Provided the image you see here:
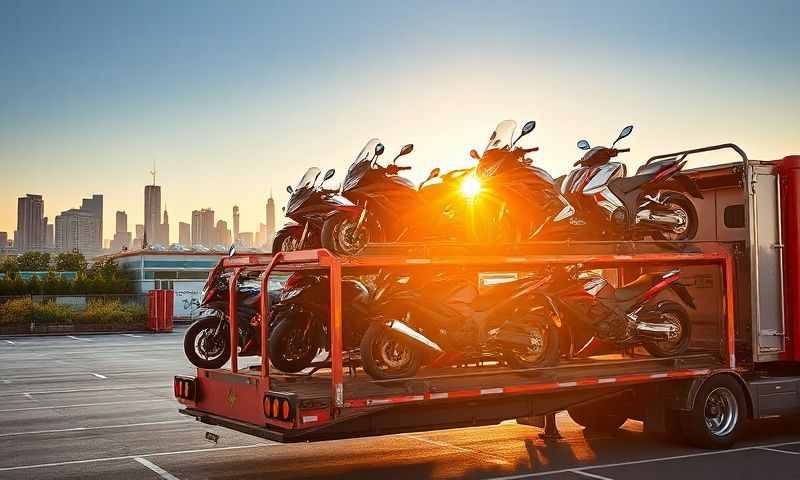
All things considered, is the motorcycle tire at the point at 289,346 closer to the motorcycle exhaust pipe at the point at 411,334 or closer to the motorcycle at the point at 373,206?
the motorcycle at the point at 373,206

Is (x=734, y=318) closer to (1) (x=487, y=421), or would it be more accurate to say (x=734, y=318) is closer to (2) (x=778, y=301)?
(2) (x=778, y=301)

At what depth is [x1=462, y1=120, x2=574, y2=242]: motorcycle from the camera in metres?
9.86

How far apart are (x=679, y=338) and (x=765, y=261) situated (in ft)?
4.35

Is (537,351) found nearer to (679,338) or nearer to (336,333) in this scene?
(679,338)

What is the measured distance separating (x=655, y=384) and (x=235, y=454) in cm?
456

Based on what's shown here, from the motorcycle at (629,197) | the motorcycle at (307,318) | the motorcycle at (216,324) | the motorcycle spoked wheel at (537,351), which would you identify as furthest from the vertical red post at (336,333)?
the motorcycle at (629,197)

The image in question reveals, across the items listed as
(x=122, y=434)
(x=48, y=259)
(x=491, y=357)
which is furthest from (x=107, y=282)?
(x=48, y=259)

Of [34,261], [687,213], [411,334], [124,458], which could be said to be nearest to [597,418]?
[687,213]

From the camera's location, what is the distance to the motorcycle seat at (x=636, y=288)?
34.4 ft

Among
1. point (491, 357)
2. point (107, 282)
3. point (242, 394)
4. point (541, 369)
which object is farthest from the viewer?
point (107, 282)

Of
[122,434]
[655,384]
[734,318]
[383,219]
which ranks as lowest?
[122,434]

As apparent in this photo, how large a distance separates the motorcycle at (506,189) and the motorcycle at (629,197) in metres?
0.73

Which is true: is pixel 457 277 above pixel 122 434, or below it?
above

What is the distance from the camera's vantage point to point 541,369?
9.10m
